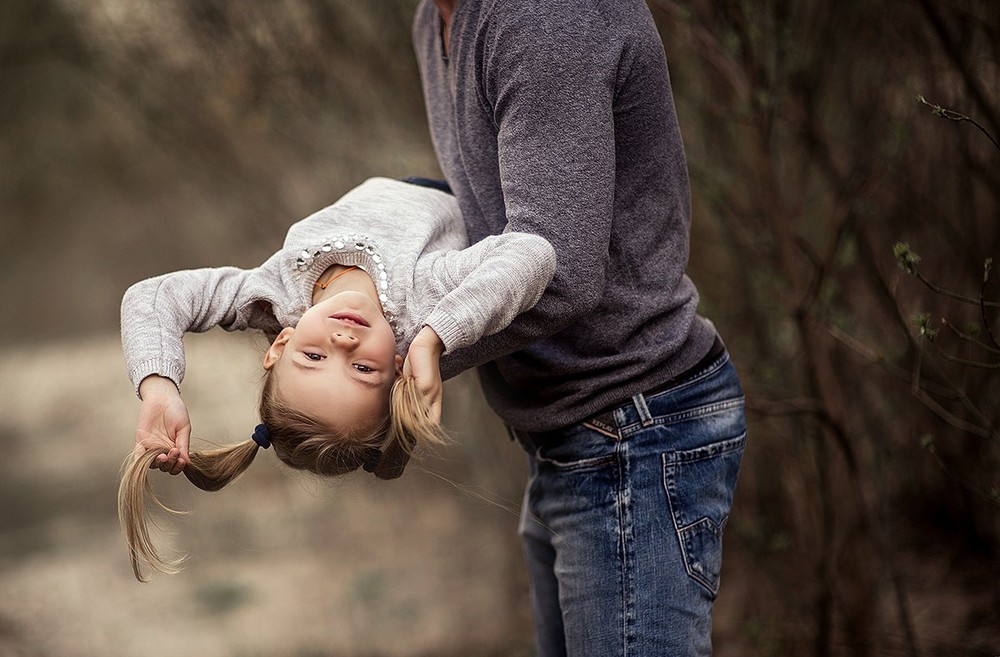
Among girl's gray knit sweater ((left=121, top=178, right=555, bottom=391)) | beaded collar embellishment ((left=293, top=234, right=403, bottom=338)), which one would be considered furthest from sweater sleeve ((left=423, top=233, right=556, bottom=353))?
beaded collar embellishment ((left=293, top=234, right=403, bottom=338))

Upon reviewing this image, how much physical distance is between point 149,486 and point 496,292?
0.61 m

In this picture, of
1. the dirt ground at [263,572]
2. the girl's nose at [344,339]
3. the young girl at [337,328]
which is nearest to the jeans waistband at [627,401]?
the young girl at [337,328]

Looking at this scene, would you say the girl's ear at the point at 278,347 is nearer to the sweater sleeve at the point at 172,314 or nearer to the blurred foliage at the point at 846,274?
the sweater sleeve at the point at 172,314

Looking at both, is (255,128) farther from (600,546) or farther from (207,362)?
(600,546)

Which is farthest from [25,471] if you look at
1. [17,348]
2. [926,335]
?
[926,335]

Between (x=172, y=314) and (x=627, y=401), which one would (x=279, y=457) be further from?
(x=627, y=401)

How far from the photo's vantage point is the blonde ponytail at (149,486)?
1529 millimetres

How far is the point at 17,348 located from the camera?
10.1 m

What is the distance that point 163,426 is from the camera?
156cm

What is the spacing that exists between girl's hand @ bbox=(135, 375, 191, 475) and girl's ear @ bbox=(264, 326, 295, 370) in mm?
165

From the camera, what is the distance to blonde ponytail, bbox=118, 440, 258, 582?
1.53 m

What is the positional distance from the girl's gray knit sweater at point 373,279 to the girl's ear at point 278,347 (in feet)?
0.12

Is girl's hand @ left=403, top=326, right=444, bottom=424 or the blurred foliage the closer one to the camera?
girl's hand @ left=403, top=326, right=444, bottom=424

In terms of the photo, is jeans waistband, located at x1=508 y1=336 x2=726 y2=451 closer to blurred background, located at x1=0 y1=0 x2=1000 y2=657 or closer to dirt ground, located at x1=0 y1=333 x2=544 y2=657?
blurred background, located at x1=0 y1=0 x2=1000 y2=657
